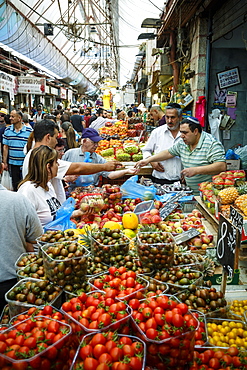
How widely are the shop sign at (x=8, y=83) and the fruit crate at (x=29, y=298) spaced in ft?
40.1

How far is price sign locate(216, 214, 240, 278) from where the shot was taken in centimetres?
192

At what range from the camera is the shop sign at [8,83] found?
12414mm

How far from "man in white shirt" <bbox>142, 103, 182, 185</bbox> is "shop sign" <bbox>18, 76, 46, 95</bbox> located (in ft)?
36.0

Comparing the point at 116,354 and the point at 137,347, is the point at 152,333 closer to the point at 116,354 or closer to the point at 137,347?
the point at 137,347

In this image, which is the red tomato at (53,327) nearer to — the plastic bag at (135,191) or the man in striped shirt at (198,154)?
the plastic bag at (135,191)

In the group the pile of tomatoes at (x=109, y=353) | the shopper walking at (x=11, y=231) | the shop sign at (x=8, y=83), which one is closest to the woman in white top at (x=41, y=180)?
the shopper walking at (x=11, y=231)

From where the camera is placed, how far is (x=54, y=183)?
142 inches

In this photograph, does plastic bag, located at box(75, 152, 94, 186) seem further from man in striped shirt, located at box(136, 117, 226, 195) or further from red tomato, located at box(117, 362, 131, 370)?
red tomato, located at box(117, 362, 131, 370)

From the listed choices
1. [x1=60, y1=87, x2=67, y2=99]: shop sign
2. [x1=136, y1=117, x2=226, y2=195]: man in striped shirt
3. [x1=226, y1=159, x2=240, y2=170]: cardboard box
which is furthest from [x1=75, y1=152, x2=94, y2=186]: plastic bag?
[x1=60, y1=87, x2=67, y2=99]: shop sign

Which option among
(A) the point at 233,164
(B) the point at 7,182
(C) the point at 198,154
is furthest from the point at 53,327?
(B) the point at 7,182

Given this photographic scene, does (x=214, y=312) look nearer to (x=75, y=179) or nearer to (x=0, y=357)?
(x=0, y=357)

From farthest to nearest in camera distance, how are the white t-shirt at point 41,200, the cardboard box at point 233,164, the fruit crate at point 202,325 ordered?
the cardboard box at point 233,164, the white t-shirt at point 41,200, the fruit crate at point 202,325

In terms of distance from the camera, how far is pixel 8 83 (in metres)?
13.1

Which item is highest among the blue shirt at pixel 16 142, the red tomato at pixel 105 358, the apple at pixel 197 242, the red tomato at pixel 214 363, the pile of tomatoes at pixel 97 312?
the blue shirt at pixel 16 142
